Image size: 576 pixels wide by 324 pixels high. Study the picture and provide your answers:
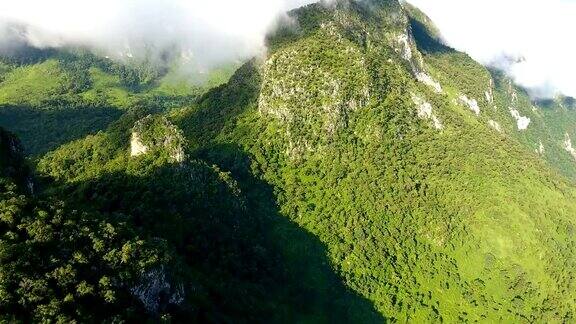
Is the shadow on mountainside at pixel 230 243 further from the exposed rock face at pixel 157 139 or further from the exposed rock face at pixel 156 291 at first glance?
the exposed rock face at pixel 157 139

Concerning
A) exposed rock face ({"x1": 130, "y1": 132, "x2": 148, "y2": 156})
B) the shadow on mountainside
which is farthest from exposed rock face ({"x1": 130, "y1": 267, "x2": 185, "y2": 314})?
exposed rock face ({"x1": 130, "y1": 132, "x2": 148, "y2": 156})

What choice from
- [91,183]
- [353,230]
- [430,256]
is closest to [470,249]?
[430,256]

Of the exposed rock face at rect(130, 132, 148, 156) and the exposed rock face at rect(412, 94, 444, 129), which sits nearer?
the exposed rock face at rect(130, 132, 148, 156)

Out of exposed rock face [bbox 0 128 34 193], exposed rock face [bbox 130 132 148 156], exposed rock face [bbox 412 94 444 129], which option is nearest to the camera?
exposed rock face [bbox 0 128 34 193]

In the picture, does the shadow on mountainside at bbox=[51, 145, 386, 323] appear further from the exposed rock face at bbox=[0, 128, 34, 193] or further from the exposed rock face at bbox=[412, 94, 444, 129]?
the exposed rock face at bbox=[412, 94, 444, 129]

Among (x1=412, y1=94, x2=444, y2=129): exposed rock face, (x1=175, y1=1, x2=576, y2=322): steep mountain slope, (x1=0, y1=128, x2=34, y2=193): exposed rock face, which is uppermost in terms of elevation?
(x1=0, y1=128, x2=34, y2=193): exposed rock face

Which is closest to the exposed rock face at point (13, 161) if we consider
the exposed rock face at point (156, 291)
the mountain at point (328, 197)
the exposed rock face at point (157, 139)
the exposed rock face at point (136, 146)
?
the mountain at point (328, 197)
